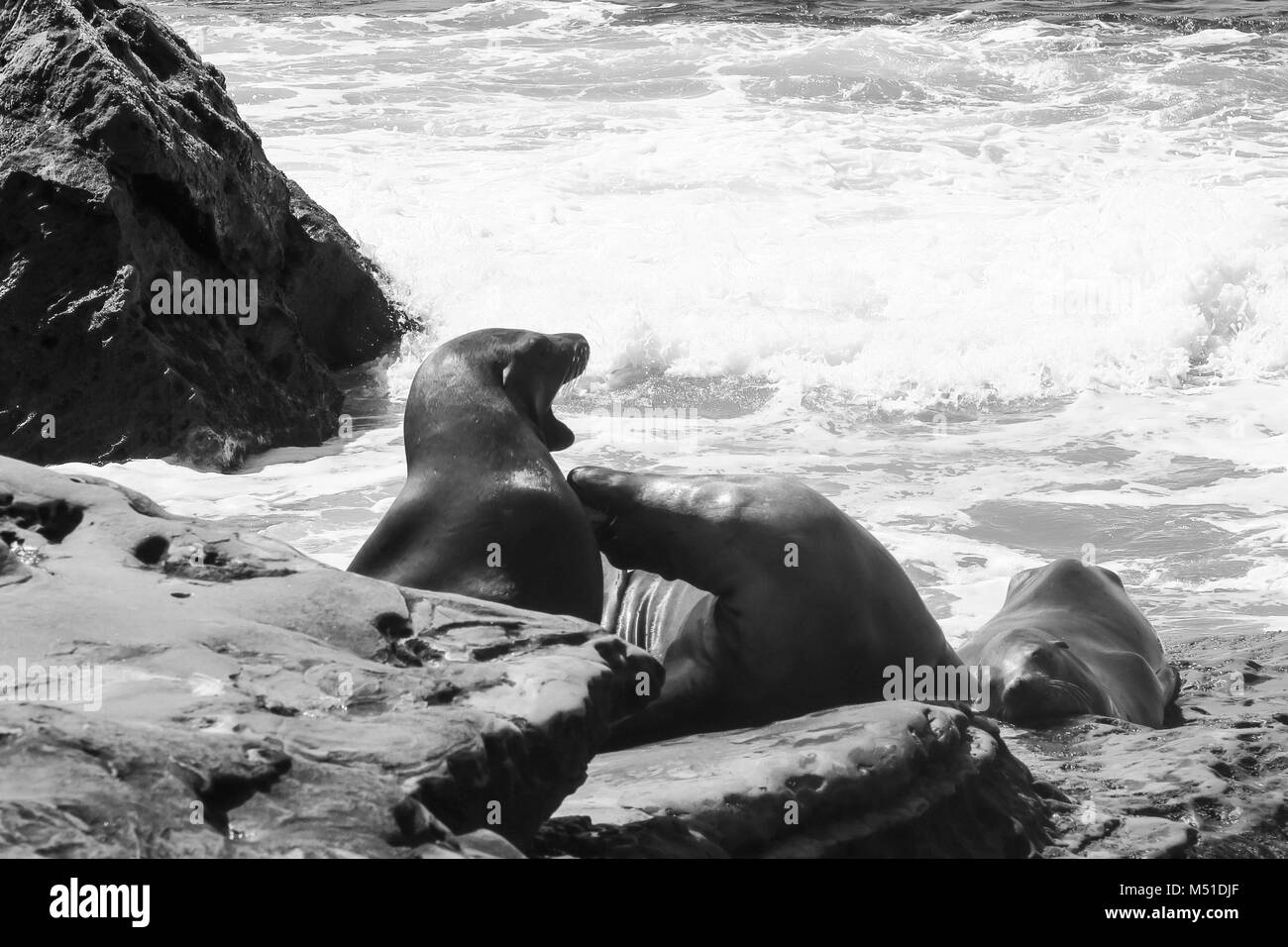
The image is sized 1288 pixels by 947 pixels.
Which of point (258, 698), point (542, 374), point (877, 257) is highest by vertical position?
point (542, 374)

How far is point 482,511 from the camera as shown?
14.8ft

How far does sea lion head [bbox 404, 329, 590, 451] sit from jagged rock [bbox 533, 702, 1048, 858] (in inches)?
52.9

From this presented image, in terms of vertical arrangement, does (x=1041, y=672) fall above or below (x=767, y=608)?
below

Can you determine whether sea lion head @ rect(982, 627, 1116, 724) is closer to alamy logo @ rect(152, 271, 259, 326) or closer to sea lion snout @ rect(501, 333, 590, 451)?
sea lion snout @ rect(501, 333, 590, 451)

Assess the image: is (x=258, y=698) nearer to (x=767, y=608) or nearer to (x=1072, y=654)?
(x=767, y=608)

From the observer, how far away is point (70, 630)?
3.06 m

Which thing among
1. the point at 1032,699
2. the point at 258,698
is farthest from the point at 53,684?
the point at 1032,699

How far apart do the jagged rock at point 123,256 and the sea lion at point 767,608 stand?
4.78m

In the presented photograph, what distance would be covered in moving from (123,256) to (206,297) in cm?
70

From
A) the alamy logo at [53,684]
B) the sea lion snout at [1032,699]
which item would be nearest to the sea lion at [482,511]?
the sea lion snout at [1032,699]

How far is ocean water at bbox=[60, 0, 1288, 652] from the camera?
27.5 ft

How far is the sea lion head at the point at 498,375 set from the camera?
4812 millimetres
